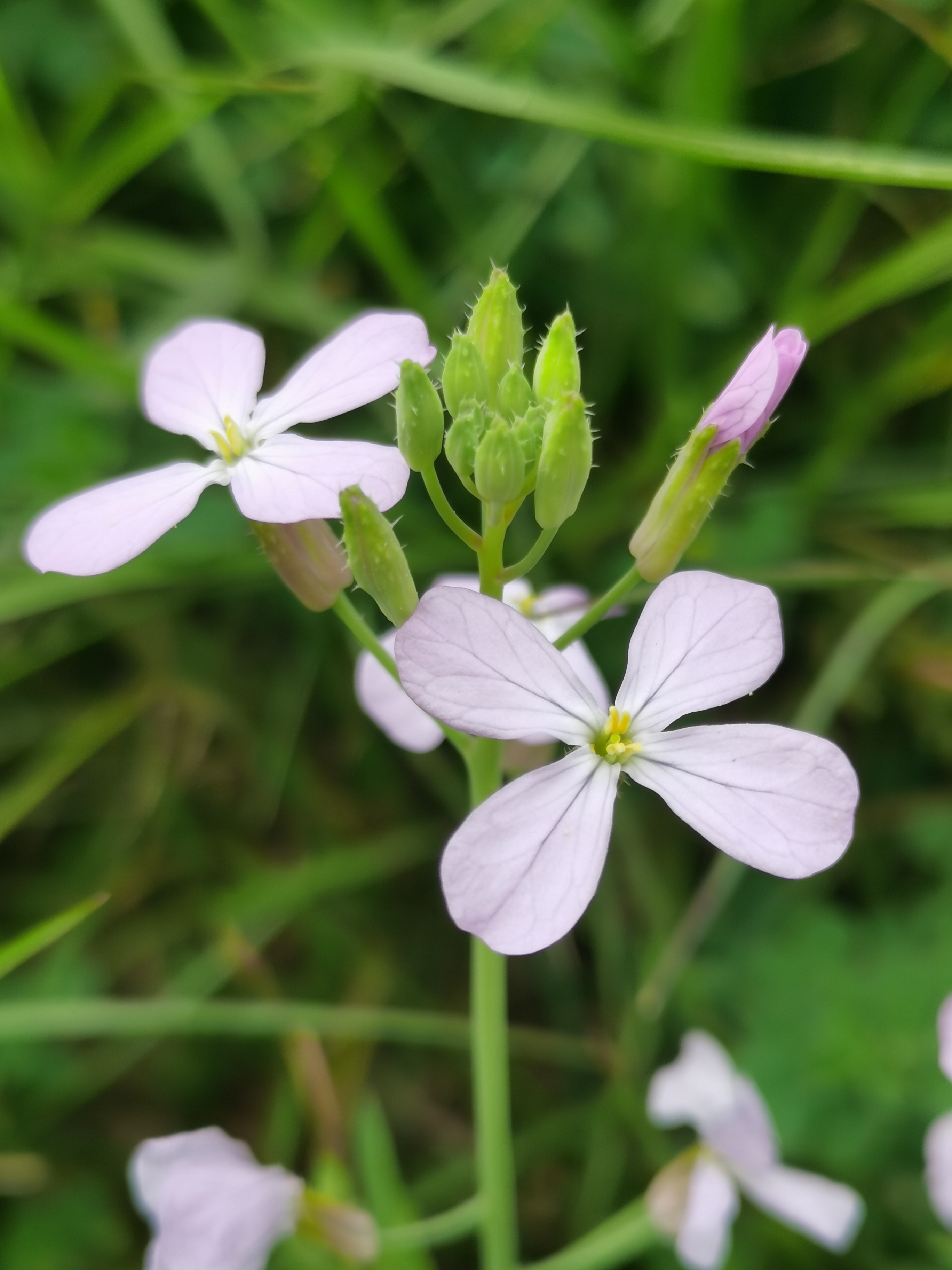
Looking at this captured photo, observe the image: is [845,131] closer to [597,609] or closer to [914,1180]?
[597,609]

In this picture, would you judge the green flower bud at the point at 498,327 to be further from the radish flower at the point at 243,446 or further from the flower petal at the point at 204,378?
the flower petal at the point at 204,378

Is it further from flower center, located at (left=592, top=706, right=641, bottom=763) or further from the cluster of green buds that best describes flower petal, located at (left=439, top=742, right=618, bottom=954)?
the cluster of green buds

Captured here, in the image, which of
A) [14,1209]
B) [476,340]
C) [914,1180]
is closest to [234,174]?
[476,340]

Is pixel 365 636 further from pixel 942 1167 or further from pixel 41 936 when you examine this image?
pixel 942 1167

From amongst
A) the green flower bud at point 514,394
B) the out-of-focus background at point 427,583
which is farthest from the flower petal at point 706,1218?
the green flower bud at point 514,394

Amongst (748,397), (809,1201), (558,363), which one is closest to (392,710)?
(558,363)

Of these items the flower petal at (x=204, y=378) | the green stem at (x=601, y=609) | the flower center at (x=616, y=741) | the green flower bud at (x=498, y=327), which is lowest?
the flower center at (x=616, y=741)

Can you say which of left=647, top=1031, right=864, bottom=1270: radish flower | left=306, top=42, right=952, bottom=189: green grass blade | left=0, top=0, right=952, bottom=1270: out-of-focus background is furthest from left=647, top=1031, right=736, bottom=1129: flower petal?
left=306, top=42, right=952, bottom=189: green grass blade

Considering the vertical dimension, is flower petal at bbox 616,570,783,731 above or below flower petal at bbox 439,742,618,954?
above
